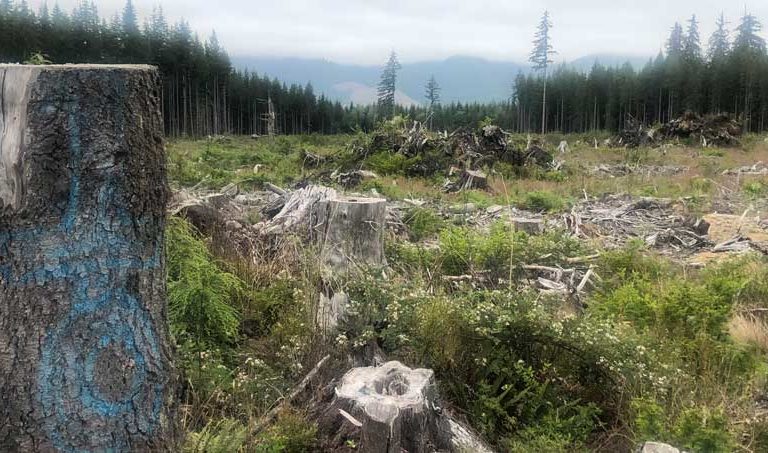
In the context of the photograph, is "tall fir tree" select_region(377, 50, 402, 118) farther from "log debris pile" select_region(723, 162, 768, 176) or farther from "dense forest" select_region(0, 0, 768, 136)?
"log debris pile" select_region(723, 162, 768, 176)

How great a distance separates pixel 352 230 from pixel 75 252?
345 cm

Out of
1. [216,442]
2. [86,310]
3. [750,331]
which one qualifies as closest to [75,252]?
[86,310]

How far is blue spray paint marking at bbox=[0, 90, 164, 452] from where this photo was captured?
76.6 inches

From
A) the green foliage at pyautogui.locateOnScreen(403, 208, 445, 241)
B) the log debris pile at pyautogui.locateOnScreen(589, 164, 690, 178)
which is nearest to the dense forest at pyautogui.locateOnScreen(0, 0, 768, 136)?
the log debris pile at pyautogui.locateOnScreen(589, 164, 690, 178)

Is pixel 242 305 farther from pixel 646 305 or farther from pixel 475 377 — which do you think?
pixel 646 305

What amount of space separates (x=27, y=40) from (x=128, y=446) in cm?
5307

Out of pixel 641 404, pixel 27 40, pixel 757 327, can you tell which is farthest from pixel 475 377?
pixel 27 40

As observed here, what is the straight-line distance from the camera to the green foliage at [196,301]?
12.8ft

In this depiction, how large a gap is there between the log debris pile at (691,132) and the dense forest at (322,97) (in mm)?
6084

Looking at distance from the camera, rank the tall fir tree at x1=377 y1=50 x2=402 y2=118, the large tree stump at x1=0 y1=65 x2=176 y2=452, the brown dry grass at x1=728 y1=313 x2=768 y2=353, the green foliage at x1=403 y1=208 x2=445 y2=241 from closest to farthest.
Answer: the large tree stump at x1=0 y1=65 x2=176 y2=452
the brown dry grass at x1=728 y1=313 x2=768 y2=353
the green foliage at x1=403 y1=208 x2=445 y2=241
the tall fir tree at x1=377 y1=50 x2=402 y2=118

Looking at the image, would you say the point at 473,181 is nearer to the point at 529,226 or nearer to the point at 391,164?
the point at 391,164

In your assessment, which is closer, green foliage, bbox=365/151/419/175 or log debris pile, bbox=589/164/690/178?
green foliage, bbox=365/151/419/175

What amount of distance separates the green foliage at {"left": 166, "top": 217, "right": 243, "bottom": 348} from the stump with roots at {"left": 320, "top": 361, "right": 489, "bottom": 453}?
1.17m

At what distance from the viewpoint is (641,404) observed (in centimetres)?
288
